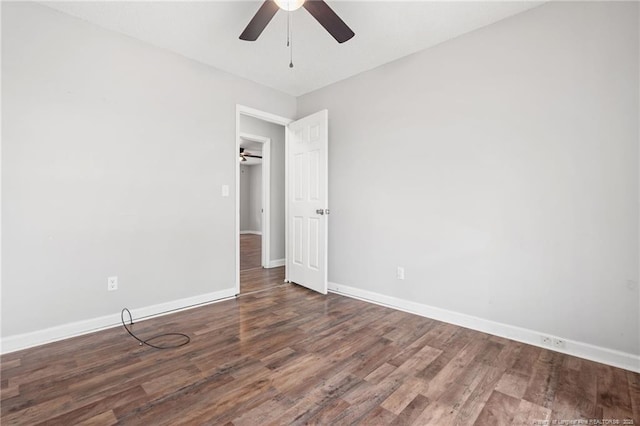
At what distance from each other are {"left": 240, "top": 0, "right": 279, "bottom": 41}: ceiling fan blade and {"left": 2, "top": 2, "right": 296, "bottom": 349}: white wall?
4.01 ft

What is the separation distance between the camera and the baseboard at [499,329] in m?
1.89

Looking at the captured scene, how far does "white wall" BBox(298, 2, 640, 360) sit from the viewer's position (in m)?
1.91

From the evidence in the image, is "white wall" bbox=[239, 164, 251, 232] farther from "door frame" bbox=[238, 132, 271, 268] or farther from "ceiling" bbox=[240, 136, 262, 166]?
"door frame" bbox=[238, 132, 271, 268]

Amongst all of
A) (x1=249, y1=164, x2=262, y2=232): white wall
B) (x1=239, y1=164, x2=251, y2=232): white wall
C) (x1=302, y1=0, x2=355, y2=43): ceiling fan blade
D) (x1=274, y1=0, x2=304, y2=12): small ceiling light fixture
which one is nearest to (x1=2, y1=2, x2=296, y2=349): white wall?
(x1=274, y1=0, x2=304, y2=12): small ceiling light fixture

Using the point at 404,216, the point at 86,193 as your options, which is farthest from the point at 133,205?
the point at 404,216

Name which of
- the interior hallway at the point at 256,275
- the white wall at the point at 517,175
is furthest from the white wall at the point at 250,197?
the white wall at the point at 517,175

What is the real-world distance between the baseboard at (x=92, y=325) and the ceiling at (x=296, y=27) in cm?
244

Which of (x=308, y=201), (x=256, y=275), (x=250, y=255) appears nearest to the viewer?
(x=308, y=201)

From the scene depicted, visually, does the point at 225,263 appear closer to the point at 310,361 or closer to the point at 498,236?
the point at 310,361

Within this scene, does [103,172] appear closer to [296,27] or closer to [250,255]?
[296,27]

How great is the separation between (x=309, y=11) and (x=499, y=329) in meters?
2.73

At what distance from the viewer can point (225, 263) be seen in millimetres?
3273

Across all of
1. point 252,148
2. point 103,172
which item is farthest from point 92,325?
point 252,148

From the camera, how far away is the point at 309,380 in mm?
1730
